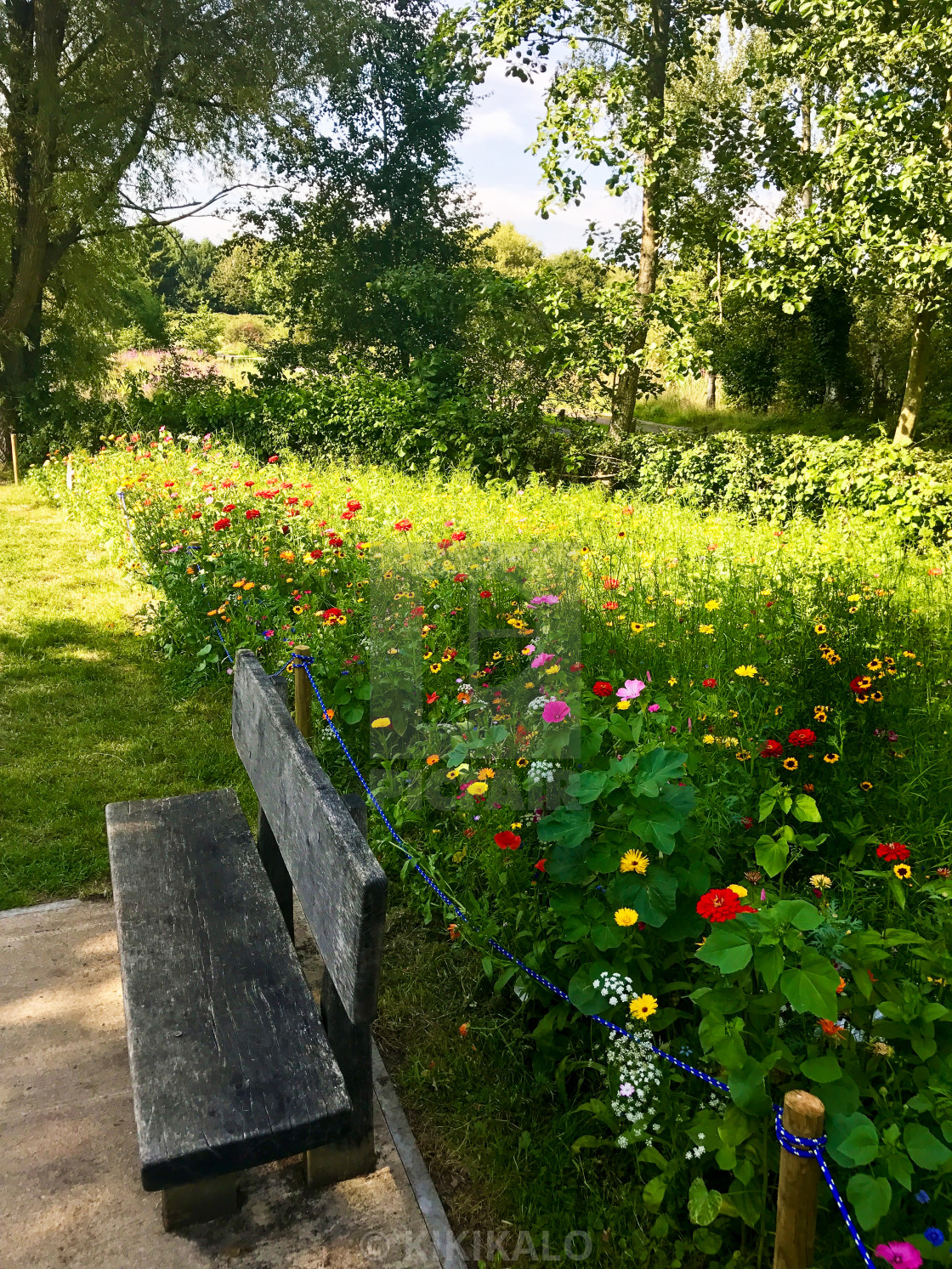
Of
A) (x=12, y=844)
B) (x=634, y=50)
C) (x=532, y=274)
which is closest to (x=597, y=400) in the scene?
(x=532, y=274)

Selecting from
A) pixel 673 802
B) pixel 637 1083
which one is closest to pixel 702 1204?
pixel 637 1083

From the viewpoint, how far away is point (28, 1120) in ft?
7.35

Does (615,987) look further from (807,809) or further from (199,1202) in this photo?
(199,1202)

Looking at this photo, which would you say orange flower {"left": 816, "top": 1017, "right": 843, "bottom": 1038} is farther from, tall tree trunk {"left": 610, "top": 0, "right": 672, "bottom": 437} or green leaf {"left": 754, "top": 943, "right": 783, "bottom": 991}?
tall tree trunk {"left": 610, "top": 0, "right": 672, "bottom": 437}

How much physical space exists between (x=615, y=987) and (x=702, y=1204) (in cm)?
46

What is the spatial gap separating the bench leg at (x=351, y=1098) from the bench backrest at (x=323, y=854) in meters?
0.12

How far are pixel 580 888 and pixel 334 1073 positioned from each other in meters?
0.88

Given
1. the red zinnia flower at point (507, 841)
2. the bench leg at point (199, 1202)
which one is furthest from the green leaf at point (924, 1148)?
the bench leg at point (199, 1202)

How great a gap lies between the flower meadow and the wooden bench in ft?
2.03

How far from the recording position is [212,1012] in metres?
1.97

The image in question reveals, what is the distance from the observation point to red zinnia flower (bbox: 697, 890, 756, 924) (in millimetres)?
1784

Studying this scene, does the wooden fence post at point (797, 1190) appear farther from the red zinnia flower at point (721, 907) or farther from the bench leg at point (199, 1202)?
the bench leg at point (199, 1202)

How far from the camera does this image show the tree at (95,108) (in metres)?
15.3

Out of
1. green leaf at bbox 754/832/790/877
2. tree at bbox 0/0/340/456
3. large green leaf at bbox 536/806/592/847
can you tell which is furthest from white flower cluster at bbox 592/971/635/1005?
tree at bbox 0/0/340/456
